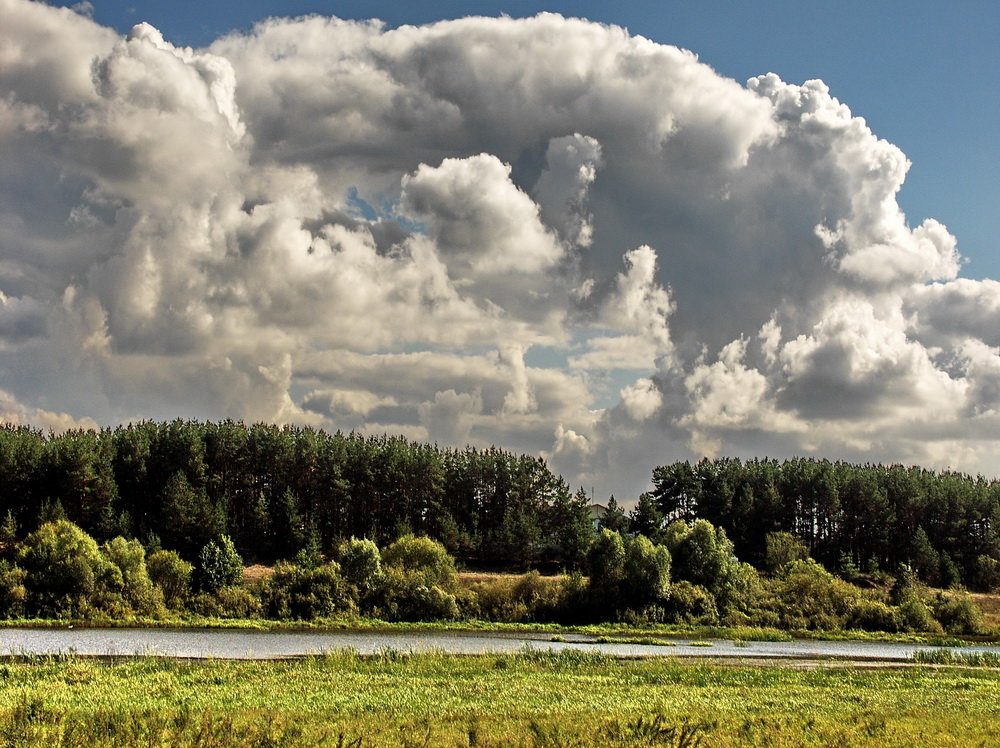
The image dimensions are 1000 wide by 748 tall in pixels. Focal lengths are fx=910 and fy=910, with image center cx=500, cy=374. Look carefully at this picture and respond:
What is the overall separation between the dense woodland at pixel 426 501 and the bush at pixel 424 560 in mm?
21533

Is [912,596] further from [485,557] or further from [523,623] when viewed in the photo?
[485,557]

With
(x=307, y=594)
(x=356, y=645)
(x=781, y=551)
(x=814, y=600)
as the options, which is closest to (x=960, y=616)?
(x=814, y=600)

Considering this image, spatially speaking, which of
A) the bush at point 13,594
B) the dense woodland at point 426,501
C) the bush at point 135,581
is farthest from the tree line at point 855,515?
the bush at point 13,594

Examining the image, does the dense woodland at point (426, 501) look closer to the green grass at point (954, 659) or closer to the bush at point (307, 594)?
the bush at point (307, 594)

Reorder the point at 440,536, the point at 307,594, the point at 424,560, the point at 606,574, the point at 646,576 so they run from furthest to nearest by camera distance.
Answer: the point at 440,536 → the point at 424,560 → the point at 606,574 → the point at 646,576 → the point at 307,594

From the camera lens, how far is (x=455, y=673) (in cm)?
4956

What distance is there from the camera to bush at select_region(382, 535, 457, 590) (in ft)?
337

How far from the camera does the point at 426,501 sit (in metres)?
143

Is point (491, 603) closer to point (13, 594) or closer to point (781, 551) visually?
point (13, 594)

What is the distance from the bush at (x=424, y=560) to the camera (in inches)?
4048

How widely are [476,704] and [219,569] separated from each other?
68.4 meters

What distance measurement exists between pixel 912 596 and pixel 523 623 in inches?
1937

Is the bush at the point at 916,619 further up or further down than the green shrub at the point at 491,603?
further down

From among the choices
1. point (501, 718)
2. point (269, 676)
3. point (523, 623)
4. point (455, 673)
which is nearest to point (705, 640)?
point (523, 623)
